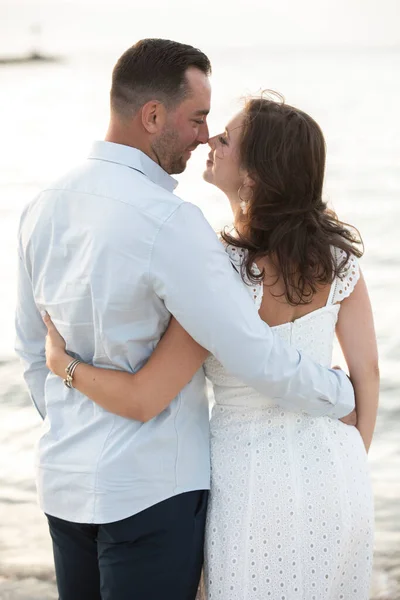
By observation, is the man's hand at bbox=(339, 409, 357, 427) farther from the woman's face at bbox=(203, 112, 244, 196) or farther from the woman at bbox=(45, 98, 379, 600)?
the woman's face at bbox=(203, 112, 244, 196)

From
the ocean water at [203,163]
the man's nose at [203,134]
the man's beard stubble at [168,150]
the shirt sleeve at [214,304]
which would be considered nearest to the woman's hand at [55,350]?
the shirt sleeve at [214,304]

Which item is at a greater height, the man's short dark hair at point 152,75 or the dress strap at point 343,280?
the man's short dark hair at point 152,75

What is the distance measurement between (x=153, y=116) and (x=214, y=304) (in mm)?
454

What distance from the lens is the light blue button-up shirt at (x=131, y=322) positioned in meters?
1.76

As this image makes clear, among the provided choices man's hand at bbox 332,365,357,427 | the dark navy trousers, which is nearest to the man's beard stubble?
man's hand at bbox 332,365,357,427

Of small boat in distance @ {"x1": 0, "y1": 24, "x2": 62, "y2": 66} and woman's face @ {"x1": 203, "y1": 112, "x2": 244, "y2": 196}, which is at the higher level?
woman's face @ {"x1": 203, "y1": 112, "x2": 244, "y2": 196}

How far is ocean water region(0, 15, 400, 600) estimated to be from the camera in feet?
12.9

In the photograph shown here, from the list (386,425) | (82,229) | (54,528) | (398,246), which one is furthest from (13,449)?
(398,246)

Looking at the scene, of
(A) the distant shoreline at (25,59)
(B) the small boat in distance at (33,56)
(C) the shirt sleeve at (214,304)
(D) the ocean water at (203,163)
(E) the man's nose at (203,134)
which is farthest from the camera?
(B) the small boat in distance at (33,56)

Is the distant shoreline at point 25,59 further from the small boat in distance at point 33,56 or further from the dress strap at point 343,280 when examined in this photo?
the dress strap at point 343,280

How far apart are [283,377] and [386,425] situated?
3501 millimetres

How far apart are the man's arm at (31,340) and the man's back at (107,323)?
124 mm

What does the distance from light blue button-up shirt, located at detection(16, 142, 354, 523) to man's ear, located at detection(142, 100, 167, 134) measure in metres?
0.08

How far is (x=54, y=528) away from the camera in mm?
1983
